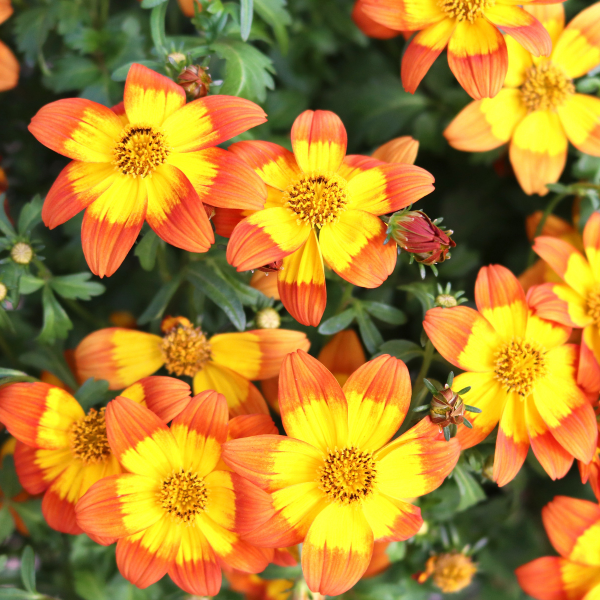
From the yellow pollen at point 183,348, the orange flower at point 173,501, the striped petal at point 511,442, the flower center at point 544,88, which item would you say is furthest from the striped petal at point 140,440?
the flower center at point 544,88

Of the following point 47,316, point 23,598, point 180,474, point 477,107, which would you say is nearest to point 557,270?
point 477,107

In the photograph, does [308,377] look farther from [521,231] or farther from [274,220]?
[521,231]

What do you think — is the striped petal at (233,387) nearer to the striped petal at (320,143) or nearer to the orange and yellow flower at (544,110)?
the striped petal at (320,143)

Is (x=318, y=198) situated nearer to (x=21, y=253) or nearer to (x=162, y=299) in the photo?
(x=162, y=299)

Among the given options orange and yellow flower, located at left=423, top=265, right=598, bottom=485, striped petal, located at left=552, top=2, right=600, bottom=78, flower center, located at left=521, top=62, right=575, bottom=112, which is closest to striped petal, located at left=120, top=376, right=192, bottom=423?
orange and yellow flower, located at left=423, top=265, right=598, bottom=485

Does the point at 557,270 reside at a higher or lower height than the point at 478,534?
higher

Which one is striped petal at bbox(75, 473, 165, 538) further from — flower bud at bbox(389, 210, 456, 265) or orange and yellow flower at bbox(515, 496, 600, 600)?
orange and yellow flower at bbox(515, 496, 600, 600)
